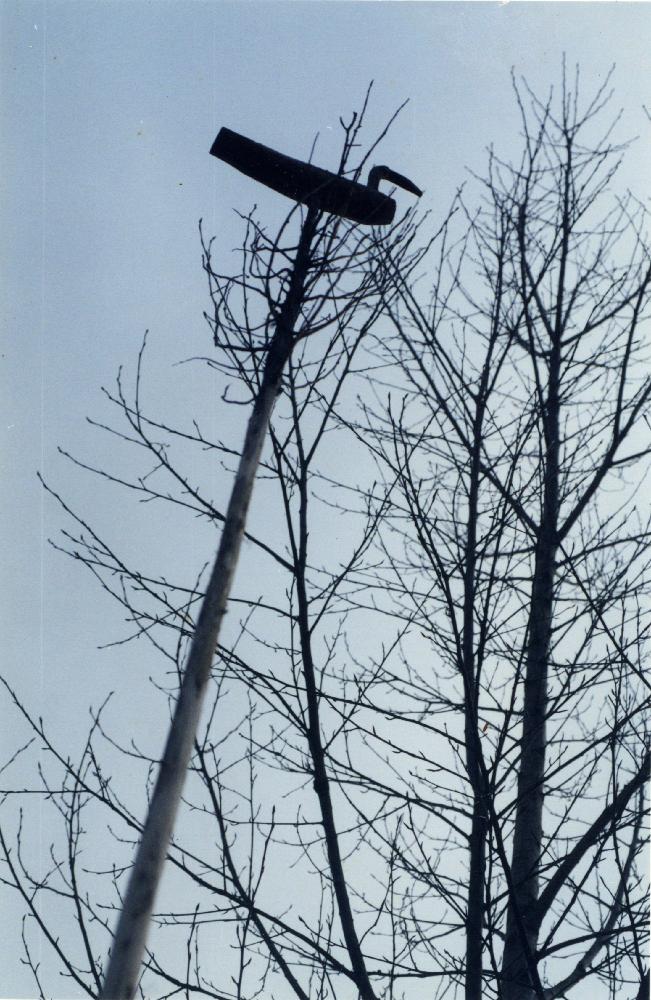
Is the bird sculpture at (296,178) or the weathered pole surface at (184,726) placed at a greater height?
the bird sculpture at (296,178)

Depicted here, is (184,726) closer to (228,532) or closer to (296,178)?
(228,532)

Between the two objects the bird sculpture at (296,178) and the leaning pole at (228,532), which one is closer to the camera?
the leaning pole at (228,532)

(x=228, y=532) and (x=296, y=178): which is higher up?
(x=296, y=178)

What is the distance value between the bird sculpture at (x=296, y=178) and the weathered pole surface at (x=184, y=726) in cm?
69

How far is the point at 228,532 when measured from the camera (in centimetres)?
233

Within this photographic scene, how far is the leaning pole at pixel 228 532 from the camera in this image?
5.90ft

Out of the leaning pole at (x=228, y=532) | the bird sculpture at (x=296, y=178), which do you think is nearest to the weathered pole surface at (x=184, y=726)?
the leaning pole at (x=228, y=532)

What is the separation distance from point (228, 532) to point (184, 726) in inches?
22.1

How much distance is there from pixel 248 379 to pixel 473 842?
76.1 inches

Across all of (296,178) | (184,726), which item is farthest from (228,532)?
(296,178)

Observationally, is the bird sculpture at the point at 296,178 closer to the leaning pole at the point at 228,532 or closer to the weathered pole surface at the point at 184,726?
the leaning pole at the point at 228,532

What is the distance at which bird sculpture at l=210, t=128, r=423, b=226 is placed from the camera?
3.06 metres

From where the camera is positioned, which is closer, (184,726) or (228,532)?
(184,726)

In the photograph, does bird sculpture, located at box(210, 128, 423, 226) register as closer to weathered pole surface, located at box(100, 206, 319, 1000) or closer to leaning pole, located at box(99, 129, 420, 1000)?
leaning pole, located at box(99, 129, 420, 1000)
